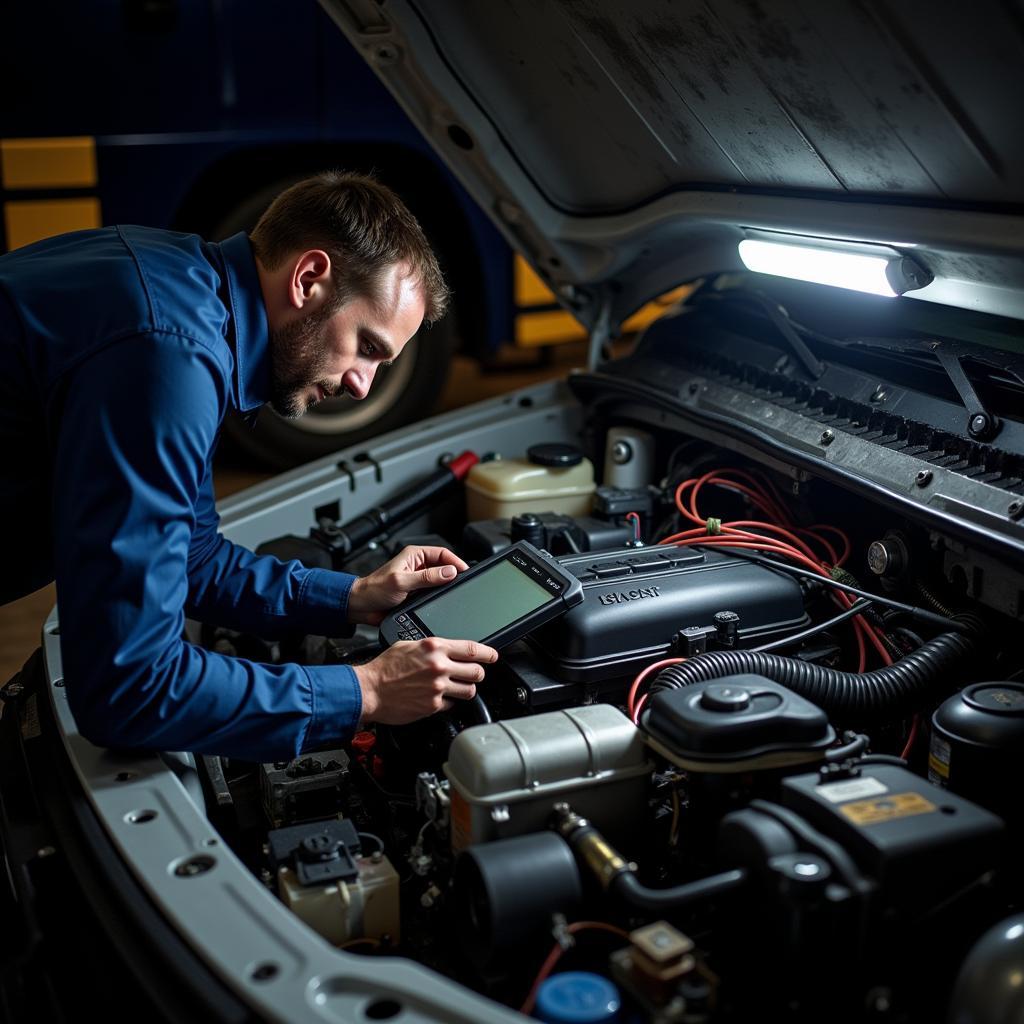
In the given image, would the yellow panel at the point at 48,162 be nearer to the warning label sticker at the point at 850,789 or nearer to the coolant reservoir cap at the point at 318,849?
the coolant reservoir cap at the point at 318,849

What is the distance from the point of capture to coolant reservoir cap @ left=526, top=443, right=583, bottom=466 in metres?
2.58

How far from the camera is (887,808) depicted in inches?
53.3

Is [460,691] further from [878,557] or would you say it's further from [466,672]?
[878,557]

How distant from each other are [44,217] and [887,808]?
3.67 m

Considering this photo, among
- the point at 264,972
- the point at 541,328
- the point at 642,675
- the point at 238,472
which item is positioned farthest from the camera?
the point at 541,328

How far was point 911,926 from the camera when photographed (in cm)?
131

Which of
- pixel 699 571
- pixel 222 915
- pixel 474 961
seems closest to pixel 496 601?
pixel 699 571

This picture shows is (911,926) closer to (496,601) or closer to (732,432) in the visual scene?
(496,601)

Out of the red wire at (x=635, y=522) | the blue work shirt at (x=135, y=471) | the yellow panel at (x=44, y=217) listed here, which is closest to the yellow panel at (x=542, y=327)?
the yellow panel at (x=44, y=217)

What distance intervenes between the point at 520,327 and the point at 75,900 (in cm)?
389

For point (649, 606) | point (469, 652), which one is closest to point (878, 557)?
point (649, 606)

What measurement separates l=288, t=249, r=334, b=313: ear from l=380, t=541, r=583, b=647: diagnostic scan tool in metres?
0.50

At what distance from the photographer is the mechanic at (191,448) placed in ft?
4.90

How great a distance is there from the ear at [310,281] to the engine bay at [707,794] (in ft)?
2.01
